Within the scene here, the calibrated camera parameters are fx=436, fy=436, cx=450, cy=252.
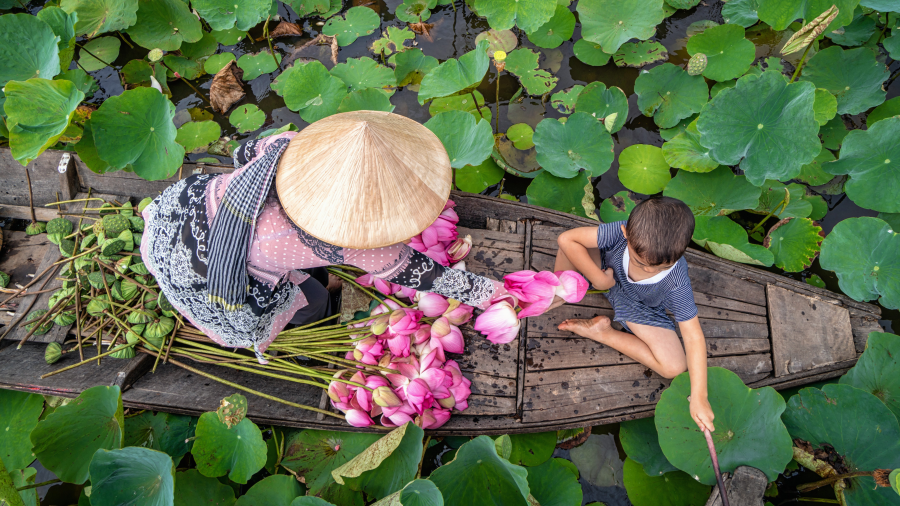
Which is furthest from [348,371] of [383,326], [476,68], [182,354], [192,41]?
[192,41]

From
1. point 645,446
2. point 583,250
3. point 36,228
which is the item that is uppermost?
point 36,228

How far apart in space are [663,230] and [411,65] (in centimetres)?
232

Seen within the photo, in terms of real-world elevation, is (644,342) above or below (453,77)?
below

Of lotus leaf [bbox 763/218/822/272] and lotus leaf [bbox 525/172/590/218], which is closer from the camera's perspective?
lotus leaf [bbox 763/218/822/272]

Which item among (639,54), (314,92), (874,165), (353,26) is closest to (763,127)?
(874,165)

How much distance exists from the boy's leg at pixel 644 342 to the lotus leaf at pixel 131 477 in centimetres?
163

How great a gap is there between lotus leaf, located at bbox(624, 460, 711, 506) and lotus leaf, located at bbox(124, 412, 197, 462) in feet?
7.06

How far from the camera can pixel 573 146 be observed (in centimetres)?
255

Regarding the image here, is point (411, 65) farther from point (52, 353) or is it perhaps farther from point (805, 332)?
point (805, 332)

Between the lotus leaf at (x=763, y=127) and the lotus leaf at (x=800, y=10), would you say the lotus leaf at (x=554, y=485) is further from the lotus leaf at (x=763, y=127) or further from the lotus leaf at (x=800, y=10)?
the lotus leaf at (x=800, y=10)

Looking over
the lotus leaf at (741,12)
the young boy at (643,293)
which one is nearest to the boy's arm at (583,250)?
the young boy at (643,293)

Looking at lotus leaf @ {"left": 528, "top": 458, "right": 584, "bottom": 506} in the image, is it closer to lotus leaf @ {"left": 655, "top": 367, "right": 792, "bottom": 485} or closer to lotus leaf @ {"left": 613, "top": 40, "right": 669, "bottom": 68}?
lotus leaf @ {"left": 655, "top": 367, "right": 792, "bottom": 485}

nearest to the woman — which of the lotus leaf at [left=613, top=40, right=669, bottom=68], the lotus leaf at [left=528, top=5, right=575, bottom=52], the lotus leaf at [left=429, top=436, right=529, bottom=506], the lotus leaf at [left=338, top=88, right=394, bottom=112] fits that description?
the lotus leaf at [left=429, top=436, right=529, bottom=506]

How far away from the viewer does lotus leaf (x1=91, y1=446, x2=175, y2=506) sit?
58.2 inches
